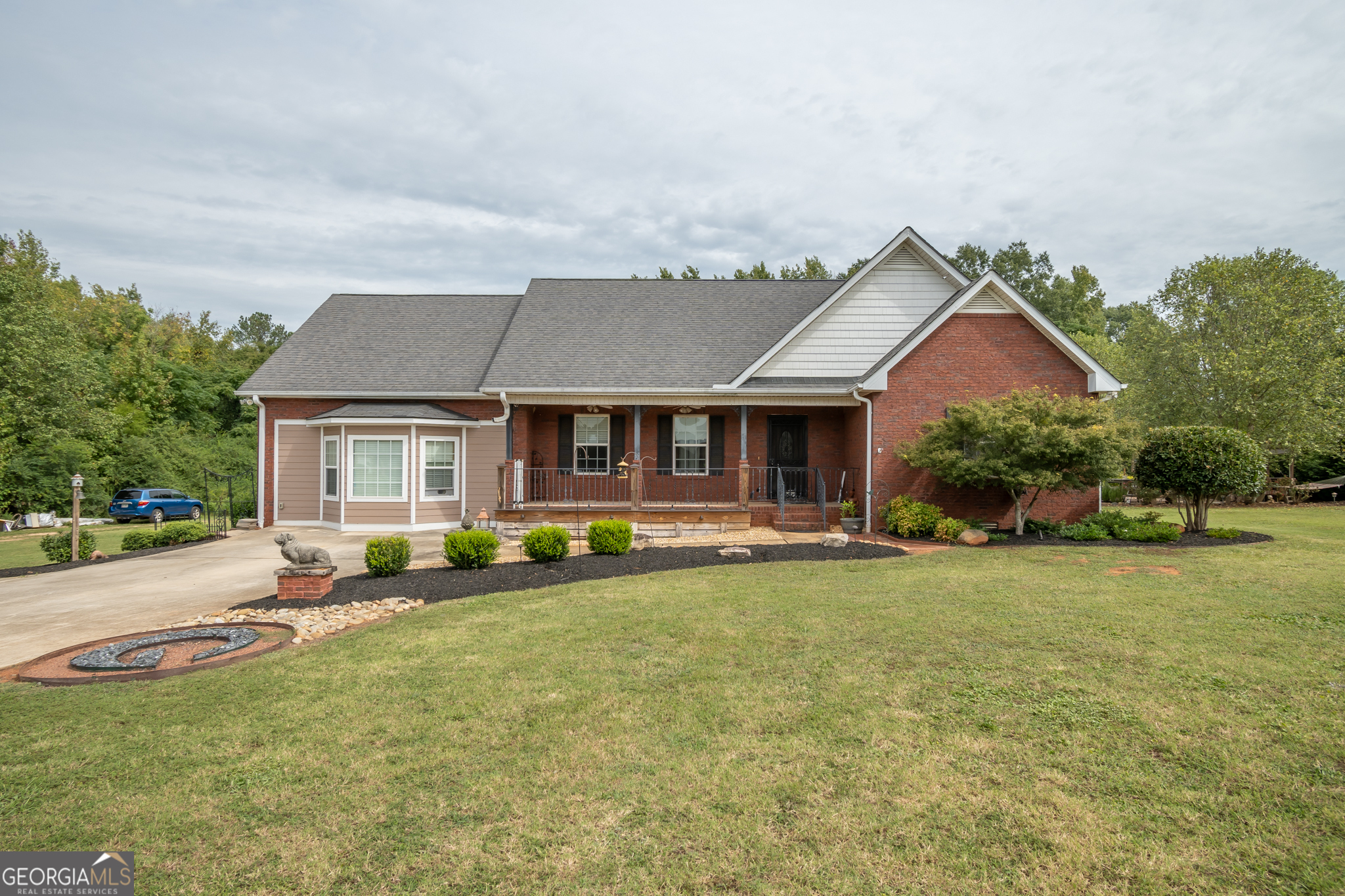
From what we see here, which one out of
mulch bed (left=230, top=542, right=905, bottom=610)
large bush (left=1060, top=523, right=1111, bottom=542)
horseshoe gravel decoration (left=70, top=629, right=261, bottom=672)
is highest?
large bush (left=1060, top=523, right=1111, bottom=542)

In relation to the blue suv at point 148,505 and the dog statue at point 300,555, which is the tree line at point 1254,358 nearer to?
the dog statue at point 300,555

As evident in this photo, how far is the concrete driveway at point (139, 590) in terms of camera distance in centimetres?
747

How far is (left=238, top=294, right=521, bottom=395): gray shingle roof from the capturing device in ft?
56.7

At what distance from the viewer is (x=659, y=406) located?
57.4 ft

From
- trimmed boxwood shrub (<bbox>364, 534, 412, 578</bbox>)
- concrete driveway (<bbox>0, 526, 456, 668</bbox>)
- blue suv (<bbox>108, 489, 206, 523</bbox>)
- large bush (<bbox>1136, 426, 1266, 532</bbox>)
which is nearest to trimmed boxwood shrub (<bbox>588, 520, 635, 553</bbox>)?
trimmed boxwood shrub (<bbox>364, 534, 412, 578</bbox>)

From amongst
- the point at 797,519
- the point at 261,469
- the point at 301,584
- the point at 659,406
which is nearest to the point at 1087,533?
the point at 797,519

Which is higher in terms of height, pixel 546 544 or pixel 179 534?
pixel 546 544

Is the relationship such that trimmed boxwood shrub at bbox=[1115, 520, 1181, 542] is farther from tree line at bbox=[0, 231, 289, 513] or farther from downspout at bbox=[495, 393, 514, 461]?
tree line at bbox=[0, 231, 289, 513]

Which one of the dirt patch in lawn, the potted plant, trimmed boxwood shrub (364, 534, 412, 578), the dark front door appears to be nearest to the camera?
the dirt patch in lawn

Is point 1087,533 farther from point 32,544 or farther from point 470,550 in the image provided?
point 32,544

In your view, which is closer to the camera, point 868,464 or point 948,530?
point 948,530

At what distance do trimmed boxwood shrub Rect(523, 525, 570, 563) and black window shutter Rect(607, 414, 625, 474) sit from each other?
6944mm

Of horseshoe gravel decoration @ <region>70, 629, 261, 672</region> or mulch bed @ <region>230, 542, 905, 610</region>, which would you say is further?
mulch bed @ <region>230, 542, 905, 610</region>

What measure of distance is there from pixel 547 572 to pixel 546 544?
2.03 ft
